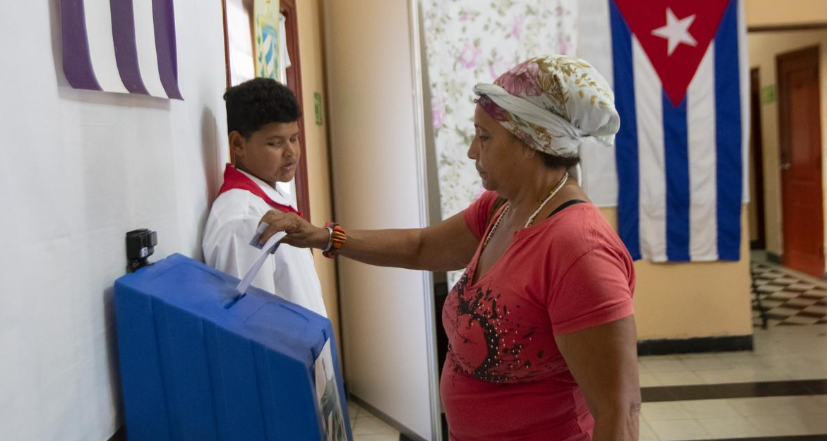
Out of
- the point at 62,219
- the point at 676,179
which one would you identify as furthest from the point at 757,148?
the point at 62,219

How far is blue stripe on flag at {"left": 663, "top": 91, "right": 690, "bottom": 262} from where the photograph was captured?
4.45 m

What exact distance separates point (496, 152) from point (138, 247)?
0.65 metres

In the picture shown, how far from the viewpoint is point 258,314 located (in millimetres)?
1119

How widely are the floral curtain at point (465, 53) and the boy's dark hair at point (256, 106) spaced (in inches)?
79.0

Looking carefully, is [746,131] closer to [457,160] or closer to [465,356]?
[457,160]

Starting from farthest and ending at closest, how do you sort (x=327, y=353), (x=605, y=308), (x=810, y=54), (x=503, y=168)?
(x=810, y=54), (x=503, y=168), (x=327, y=353), (x=605, y=308)

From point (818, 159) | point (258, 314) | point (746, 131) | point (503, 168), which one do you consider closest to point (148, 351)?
point (258, 314)

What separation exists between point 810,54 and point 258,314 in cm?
723

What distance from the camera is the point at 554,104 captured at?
1242mm

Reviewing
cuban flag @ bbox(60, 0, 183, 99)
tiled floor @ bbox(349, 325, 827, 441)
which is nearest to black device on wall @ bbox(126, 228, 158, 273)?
cuban flag @ bbox(60, 0, 183, 99)

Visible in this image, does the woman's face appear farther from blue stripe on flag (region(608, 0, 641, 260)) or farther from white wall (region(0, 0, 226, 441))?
blue stripe on flag (region(608, 0, 641, 260))

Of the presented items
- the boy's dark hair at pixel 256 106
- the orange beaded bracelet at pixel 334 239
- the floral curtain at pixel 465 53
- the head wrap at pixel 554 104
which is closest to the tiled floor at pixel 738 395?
the floral curtain at pixel 465 53

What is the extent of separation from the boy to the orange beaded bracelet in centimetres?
7

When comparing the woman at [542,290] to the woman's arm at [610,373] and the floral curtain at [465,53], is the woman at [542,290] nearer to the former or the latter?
the woman's arm at [610,373]
